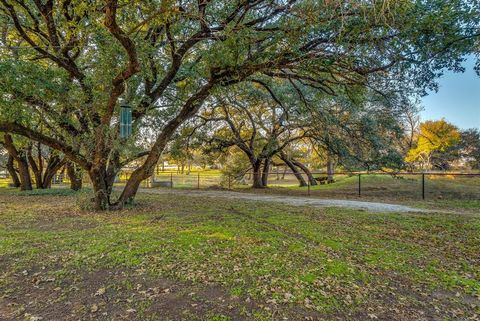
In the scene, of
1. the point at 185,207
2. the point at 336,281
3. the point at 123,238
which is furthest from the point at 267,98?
the point at 336,281

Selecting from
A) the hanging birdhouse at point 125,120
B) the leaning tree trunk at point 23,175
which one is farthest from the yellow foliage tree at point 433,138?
the leaning tree trunk at point 23,175

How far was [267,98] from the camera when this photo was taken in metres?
12.1

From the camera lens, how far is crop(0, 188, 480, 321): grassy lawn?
256cm

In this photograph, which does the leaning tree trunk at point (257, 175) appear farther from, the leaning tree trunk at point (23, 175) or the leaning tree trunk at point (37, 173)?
the leaning tree trunk at point (23, 175)

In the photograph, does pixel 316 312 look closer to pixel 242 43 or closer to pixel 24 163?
pixel 242 43

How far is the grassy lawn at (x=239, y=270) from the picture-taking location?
2.56m

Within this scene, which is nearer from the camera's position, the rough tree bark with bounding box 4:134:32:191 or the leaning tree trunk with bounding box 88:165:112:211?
the leaning tree trunk with bounding box 88:165:112:211

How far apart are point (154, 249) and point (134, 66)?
3.26 metres

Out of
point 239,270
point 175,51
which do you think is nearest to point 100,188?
point 175,51

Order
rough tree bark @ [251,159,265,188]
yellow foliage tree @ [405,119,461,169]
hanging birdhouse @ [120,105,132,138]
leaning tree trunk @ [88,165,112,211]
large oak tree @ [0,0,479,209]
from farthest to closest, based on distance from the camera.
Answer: yellow foliage tree @ [405,119,461,169], rough tree bark @ [251,159,265,188], leaning tree trunk @ [88,165,112,211], hanging birdhouse @ [120,105,132,138], large oak tree @ [0,0,479,209]

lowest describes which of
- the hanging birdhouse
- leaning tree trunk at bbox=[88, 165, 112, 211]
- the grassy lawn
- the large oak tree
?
the grassy lawn

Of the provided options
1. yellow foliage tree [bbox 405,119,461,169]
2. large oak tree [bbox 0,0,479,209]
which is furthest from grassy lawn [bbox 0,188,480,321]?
yellow foliage tree [bbox 405,119,461,169]

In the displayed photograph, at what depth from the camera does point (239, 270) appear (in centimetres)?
334

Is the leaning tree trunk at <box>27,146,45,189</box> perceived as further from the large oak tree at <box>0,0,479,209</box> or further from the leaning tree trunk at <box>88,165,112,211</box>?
the leaning tree trunk at <box>88,165,112,211</box>
